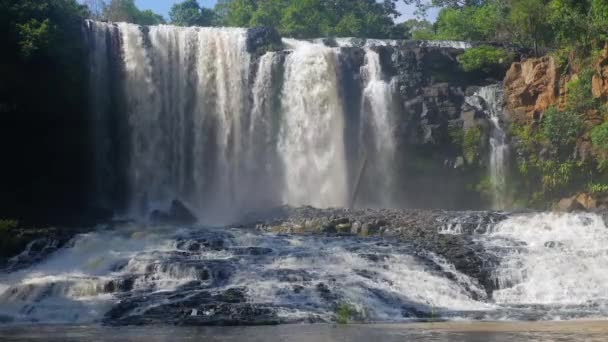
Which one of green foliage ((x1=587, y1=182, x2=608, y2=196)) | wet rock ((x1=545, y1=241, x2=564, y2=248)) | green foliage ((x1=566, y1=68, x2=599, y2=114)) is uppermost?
green foliage ((x1=566, y1=68, x2=599, y2=114))

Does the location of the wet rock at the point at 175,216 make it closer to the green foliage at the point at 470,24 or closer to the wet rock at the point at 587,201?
the wet rock at the point at 587,201

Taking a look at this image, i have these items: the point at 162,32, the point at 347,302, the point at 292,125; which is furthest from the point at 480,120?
the point at 347,302

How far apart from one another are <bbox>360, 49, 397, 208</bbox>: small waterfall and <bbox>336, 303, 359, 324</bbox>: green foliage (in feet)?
72.7

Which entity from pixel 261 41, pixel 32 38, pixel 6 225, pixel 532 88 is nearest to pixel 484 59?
pixel 532 88

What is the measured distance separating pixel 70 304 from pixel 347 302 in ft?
21.1

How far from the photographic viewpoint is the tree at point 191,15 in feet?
298

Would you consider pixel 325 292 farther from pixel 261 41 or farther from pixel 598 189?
pixel 261 41

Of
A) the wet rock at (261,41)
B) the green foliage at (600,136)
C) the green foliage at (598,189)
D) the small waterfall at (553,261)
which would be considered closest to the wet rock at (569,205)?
the green foliage at (598,189)

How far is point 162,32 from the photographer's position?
4169 cm

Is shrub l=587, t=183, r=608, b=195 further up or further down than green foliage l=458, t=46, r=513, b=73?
further down

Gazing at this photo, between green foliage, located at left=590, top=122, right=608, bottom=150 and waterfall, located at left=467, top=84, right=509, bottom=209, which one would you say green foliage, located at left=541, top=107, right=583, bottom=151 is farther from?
waterfall, located at left=467, top=84, right=509, bottom=209

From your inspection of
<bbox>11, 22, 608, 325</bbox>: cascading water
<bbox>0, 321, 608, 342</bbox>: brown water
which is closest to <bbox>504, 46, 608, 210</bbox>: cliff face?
<bbox>11, 22, 608, 325</bbox>: cascading water

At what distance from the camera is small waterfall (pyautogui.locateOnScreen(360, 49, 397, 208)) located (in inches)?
1618

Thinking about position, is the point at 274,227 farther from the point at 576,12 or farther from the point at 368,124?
the point at 576,12
